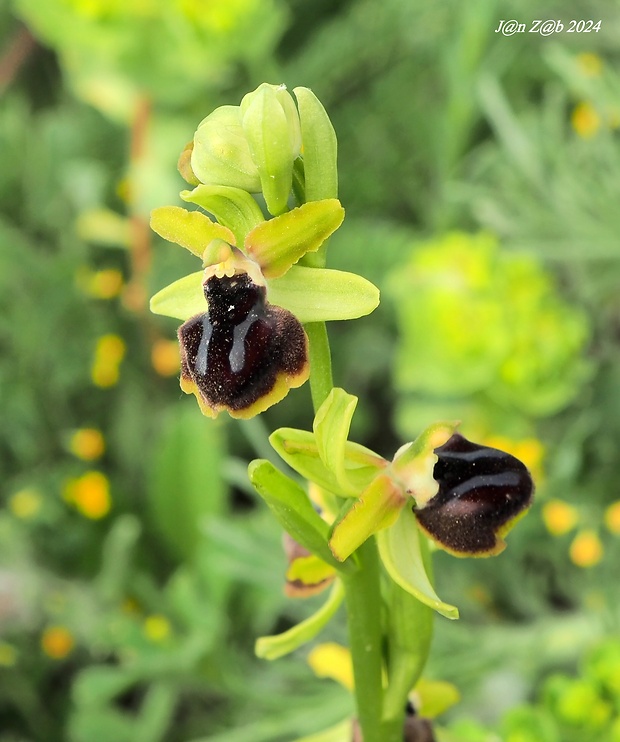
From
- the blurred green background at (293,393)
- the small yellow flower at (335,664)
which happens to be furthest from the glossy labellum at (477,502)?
the blurred green background at (293,393)

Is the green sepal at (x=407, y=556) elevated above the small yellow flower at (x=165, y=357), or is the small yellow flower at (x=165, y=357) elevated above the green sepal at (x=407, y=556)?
the green sepal at (x=407, y=556)

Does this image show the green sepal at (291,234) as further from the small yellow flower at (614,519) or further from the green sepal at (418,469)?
the small yellow flower at (614,519)

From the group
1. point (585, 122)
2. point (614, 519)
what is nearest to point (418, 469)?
point (614, 519)

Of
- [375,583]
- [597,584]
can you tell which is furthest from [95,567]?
[375,583]

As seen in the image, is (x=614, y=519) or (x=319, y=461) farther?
(x=614, y=519)

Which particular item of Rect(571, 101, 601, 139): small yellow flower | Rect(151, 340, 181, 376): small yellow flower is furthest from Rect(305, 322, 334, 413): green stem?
Rect(571, 101, 601, 139): small yellow flower

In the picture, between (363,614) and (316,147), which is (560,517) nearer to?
(363,614)
